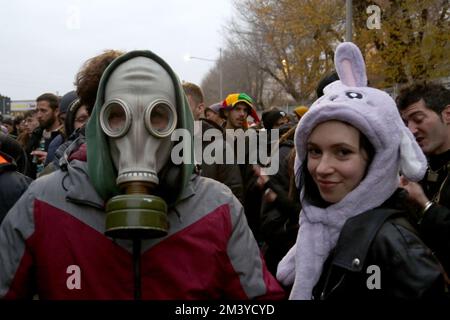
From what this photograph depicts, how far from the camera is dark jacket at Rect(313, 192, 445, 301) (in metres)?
1.85

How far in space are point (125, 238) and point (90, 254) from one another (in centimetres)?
19

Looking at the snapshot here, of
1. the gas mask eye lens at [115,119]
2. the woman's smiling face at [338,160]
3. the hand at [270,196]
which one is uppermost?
the gas mask eye lens at [115,119]

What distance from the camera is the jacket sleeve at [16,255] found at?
1736mm

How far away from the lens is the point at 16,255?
1746 mm

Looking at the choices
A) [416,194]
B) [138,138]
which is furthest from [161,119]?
[416,194]

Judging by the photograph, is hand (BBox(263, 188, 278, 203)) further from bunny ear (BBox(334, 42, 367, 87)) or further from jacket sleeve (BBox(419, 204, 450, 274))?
bunny ear (BBox(334, 42, 367, 87))

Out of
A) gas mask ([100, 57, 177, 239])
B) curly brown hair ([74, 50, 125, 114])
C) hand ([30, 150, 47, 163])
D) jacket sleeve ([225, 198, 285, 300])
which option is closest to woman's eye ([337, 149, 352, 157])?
jacket sleeve ([225, 198, 285, 300])

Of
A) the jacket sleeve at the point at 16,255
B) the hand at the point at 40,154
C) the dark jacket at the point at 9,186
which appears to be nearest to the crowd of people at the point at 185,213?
the jacket sleeve at the point at 16,255

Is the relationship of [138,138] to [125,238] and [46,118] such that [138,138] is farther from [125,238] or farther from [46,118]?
[46,118]

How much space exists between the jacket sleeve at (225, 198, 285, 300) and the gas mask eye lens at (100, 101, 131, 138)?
50 centimetres

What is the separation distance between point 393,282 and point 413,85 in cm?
197

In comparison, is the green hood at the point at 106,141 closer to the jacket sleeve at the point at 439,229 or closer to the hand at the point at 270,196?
the jacket sleeve at the point at 439,229

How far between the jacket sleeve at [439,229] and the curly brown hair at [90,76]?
5.48ft

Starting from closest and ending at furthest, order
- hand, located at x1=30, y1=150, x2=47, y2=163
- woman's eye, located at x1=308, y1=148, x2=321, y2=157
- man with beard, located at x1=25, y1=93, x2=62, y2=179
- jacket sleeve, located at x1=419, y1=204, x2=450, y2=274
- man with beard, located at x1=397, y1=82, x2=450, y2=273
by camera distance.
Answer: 1. woman's eye, located at x1=308, y1=148, x2=321, y2=157
2. jacket sleeve, located at x1=419, y1=204, x2=450, y2=274
3. man with beard, located at x1=397, y1=82, x2=450, y2=273
4. hand, located at x1=30, y1=150, x2=47, y2=163
5. man with beard, located at x1=25, y1=93, x2=62, y2=179
